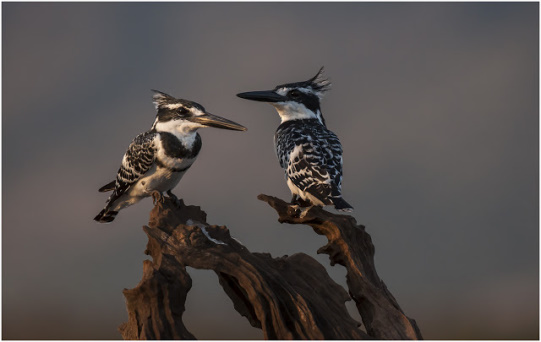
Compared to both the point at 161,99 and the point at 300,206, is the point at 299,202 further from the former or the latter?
the point at 161,99

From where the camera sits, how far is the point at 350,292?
27.0 feet

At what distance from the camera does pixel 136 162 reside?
830 cm

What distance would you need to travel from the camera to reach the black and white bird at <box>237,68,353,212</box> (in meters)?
7.93

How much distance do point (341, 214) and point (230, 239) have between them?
153cm

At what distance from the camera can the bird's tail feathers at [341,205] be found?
295 inches

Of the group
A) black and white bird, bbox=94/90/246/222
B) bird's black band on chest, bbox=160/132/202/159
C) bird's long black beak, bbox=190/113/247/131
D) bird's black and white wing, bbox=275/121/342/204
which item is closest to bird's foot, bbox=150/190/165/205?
black and white bird, bbox=94/90/246/222

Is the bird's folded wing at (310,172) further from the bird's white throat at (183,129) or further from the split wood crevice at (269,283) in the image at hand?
the bird's white throat at (183,129)

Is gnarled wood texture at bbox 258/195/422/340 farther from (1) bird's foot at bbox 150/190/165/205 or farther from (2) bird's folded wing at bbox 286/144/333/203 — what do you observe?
(1) bird's foot at bbox 150/190/165/205

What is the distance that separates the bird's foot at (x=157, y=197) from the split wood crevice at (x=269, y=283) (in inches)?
2.5

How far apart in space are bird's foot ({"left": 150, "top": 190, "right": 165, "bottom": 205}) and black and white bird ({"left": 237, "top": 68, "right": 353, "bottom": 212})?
5.18 feet

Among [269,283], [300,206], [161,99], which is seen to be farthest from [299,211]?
[161,99]

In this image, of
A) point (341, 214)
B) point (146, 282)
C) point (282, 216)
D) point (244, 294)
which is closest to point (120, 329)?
point (146, 282)

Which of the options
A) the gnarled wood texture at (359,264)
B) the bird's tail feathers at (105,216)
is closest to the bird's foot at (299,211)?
the gnarled wood texture at (359,264)

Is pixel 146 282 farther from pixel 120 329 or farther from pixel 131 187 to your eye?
pixel 131 187
